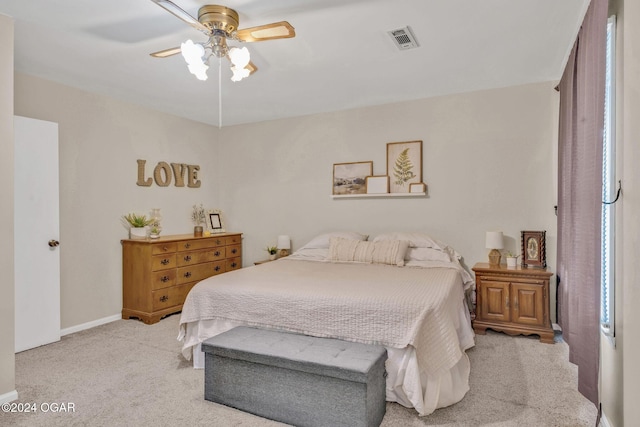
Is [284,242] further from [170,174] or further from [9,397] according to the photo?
[9,397]

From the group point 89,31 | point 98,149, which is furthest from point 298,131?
point 89,31

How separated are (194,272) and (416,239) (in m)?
2.71

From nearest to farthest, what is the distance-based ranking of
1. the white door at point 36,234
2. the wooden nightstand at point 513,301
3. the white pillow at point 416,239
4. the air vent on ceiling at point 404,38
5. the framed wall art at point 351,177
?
the air vent on ceiling at point 404,38
the white door at point 36,234
the wooden nightstand at point 513,301
the white pillow at point 416,239
the framed wall art at point 351,177

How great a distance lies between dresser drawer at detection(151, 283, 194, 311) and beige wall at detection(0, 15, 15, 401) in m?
1.65

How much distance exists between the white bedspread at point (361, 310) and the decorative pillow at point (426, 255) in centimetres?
42

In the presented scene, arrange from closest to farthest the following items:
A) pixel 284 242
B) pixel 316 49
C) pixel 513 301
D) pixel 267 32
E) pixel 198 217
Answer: pixel 267 32 < pixel 316 49 < pixel 513 301 < pixel 284 242 < pixel 198 217

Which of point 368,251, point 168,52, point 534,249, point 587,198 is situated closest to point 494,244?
point 534,249

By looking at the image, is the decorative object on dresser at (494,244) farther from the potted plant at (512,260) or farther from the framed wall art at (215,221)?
the framed wall art at (215,221)

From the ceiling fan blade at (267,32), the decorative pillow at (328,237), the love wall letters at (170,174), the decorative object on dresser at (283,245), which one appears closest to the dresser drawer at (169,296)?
the decorative object on dresser at (283,245)

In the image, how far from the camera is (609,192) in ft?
6.35

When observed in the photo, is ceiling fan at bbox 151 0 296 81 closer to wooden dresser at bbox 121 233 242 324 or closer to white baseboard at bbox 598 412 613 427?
wooden dresser at bbox 121 233 242 324

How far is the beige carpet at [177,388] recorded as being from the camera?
214 cm

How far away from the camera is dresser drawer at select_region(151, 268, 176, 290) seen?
13.3 ft

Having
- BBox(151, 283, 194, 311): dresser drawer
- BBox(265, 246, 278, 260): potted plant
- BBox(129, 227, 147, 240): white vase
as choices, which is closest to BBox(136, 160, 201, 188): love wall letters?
BBox(129, 227, 147, 240): white vase
